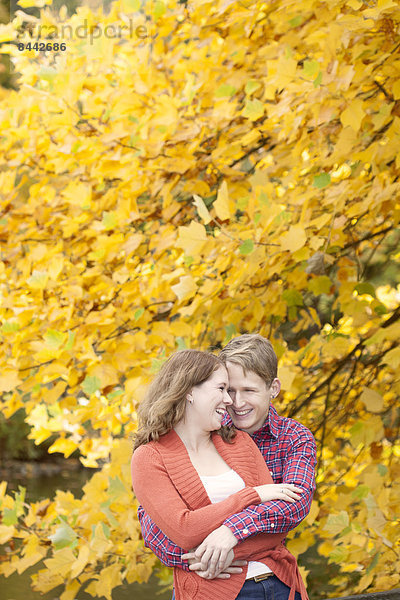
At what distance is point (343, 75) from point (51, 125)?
105 centimetres

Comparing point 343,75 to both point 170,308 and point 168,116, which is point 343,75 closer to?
point 168,116

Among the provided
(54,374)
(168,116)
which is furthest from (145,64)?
(54,374)

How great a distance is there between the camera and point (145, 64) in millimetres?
2227

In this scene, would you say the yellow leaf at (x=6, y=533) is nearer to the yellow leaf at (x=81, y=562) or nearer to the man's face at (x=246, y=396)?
the yellow leaf at (x=81, y=562)

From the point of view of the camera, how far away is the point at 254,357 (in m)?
1.43

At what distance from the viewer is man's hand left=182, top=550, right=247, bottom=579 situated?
4.00ft

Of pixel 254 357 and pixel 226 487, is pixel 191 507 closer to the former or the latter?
pixel 226 487

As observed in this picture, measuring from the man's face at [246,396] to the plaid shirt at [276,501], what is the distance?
0.05 m

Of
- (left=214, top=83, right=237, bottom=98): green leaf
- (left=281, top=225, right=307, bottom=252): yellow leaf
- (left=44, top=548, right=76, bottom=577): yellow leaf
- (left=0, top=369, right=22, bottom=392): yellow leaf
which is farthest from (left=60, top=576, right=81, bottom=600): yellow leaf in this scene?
(left=214, top=83, right=237, bottom=98): green leaf

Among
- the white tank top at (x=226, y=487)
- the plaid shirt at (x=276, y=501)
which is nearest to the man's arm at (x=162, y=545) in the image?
the plaid shirt at (x=276, y=501)

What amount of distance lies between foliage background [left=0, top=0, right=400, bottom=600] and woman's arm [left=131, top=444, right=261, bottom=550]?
0.50 m

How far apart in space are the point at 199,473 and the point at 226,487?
0.19ft

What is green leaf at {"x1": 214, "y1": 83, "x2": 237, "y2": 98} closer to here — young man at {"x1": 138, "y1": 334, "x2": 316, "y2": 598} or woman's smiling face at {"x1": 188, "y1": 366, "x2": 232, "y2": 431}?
young man at {"x1": 138, "y1": 334, "x2": 316, "y2": 598}

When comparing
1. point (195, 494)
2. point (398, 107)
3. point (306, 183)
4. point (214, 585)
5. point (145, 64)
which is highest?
point (145, 64)
